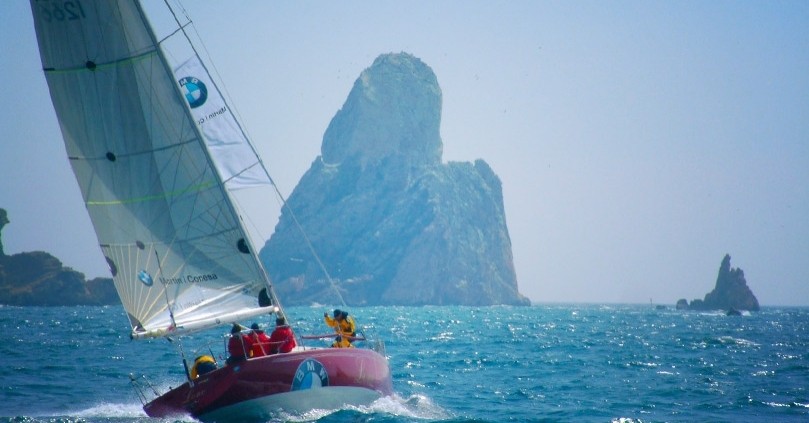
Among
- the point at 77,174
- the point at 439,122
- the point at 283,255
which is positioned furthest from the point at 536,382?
the point at 439,122

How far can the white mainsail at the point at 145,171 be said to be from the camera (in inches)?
483

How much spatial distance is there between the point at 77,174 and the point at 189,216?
1.91 meters

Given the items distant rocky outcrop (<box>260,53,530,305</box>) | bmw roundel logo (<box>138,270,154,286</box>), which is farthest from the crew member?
distant rocky outcrop (<box>260,53,530,305</box>)

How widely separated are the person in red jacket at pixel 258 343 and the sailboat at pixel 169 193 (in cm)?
29

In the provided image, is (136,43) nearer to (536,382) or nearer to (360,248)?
(536,382)

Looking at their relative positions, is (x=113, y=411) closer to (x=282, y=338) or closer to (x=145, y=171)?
(x=282, y=338)

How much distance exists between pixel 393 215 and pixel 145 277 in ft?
441

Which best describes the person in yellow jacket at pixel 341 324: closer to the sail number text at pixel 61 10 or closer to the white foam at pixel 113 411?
the white foam at pixel 113 411

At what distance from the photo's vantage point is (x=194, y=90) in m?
13.0

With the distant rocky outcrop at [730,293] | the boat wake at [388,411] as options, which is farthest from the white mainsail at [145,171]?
the distant rocky outcrop at [730,293]

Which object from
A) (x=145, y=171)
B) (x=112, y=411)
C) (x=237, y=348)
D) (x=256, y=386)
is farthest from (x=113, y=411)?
(x=145, y=171)

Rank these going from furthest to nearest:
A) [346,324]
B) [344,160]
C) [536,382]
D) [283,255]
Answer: [344,160]
[283,255]
[536,382]
[346,324]

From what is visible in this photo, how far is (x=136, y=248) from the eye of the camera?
13.0 metres

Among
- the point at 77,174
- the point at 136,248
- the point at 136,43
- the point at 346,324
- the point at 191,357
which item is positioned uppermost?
the point at 136,43
